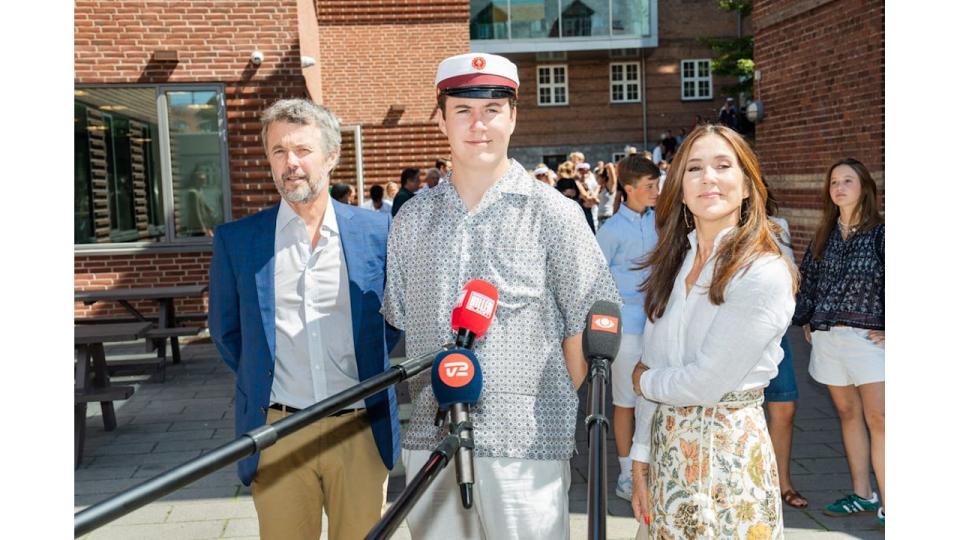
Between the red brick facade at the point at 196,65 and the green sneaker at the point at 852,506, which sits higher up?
the red brick facade at the point at 196,65

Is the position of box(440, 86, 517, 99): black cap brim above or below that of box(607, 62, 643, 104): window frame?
below

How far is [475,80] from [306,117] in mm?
721

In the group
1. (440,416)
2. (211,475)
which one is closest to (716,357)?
(440,416)

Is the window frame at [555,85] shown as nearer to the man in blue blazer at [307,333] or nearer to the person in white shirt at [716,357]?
the man in blue blazer at [307,333]

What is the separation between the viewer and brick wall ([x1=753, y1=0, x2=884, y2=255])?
995cm

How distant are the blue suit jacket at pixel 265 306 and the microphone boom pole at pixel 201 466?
1.20 m

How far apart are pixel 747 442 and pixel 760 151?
10947 millimetres

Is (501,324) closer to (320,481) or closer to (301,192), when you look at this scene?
(301,192)

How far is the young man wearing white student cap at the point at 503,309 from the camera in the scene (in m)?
2.59

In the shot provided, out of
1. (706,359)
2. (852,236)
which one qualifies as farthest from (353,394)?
(852,236)

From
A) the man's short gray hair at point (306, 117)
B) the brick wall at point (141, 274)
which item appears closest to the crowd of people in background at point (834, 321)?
the man's short gray hair at point (306, 117)

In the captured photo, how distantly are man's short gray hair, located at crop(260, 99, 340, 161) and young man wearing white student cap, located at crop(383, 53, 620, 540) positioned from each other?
568 millimetres

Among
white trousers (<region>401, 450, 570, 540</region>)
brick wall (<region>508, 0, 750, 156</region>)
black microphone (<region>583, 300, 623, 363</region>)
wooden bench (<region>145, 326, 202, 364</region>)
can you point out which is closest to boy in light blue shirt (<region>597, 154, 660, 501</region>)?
white trousers (<region>401, 450, 570, 540</region>)

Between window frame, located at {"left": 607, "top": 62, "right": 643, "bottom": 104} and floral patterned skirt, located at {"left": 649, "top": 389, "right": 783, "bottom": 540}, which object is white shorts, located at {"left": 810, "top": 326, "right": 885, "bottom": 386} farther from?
window frame, located at {"left": 607, "top": 62, "right": 643, "bottom": 104}
